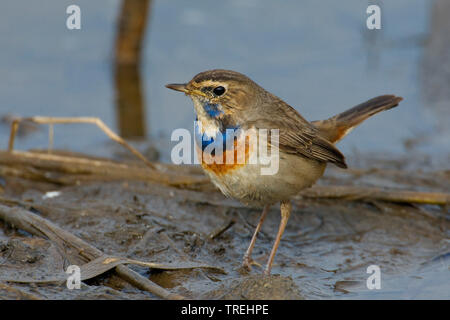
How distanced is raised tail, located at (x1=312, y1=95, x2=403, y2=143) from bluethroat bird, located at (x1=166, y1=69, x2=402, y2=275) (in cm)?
61

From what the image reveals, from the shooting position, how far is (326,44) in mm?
13672

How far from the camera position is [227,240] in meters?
6.57

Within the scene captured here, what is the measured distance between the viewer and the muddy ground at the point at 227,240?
17.5 ft

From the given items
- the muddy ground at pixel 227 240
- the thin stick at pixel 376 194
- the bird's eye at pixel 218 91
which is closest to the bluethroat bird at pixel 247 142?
the bird's eye at pixel 218 91

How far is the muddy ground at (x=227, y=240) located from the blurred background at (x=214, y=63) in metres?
2.18

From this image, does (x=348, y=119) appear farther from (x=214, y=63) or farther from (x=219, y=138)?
(x=214, y=63)

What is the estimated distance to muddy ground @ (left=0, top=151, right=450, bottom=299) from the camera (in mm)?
5344

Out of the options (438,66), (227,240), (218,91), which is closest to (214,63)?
(438,66)

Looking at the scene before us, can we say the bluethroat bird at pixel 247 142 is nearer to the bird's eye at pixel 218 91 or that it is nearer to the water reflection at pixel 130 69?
the bird's eye at pixel 218 91

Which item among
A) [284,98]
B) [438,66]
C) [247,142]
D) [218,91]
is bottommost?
[247,142]

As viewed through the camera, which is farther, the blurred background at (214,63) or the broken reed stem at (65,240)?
the blurred background at (214,63)

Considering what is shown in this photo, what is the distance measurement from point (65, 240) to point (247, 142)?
Result: 5.56ft

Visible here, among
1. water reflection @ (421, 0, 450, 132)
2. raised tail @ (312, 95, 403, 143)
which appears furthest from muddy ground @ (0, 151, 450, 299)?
water reflection @ (421, 0, 450, 132)
